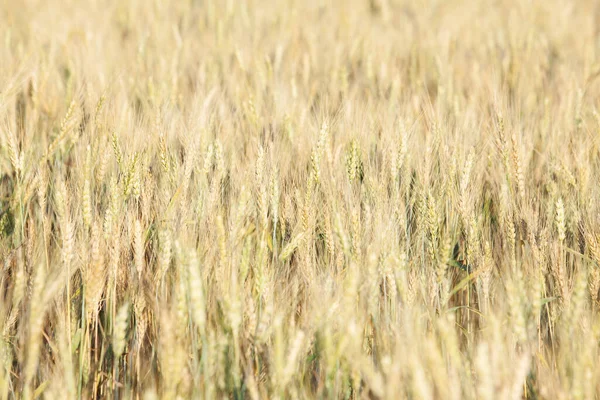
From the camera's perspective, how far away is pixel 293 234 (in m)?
1.33

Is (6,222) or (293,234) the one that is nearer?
(293,234)

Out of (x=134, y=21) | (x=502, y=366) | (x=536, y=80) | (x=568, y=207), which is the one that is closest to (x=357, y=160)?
(x=568, y=207)

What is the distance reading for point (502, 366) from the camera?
0.81 m

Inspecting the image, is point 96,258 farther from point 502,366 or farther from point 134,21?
point 134,21

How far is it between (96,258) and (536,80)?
6.19ft

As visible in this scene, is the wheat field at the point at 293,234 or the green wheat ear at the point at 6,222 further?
the green wheat ear at the point at 6,222

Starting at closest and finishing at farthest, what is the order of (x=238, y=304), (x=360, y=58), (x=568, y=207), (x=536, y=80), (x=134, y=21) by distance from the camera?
(x=238, y=304)
(x=568, y=207)
(x=536, y=80)
(x=360, y=58)
(x=134, y=21)

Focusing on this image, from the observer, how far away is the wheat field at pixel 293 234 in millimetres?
948

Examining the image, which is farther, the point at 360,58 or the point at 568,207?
the point at 360,58

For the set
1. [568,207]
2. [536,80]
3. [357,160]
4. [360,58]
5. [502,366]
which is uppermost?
[360,58]

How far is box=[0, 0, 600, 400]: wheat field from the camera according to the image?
0.95 metres

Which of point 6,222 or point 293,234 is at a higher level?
point 6,222

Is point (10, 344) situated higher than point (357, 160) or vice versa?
point (357, 160)

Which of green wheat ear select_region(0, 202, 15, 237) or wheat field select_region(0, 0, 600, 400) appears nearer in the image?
wheat field select_region(0, 0, 600, 400)
